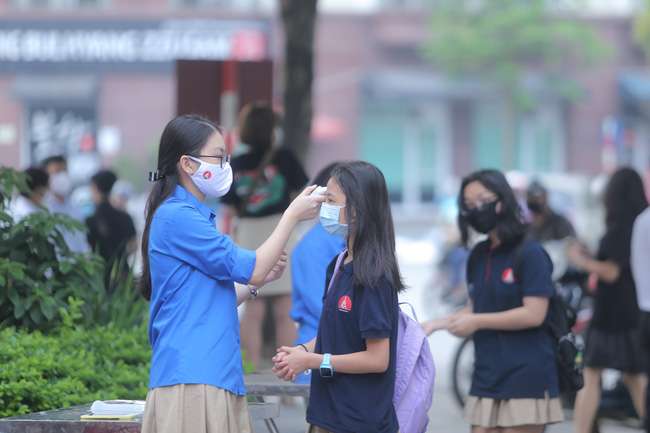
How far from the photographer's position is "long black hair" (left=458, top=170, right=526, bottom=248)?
4.71 metres

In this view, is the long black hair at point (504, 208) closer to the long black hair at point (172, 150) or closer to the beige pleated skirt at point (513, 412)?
the beige pleated skirt at point (513, 412)

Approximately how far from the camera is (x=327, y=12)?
32.5 meters

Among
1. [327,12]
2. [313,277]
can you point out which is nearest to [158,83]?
[327,12]

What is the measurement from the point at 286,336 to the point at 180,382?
12.7 feet

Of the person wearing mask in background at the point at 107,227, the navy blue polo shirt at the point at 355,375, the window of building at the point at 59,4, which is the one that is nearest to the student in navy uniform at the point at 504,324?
the navy blue polo shirt at the point at 355,375

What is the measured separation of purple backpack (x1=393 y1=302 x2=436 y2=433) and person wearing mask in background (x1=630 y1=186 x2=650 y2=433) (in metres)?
2.90

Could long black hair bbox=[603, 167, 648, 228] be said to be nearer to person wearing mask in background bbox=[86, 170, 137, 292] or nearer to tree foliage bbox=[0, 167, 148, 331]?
tree foliage bbox=[0, 167, 148, 331]

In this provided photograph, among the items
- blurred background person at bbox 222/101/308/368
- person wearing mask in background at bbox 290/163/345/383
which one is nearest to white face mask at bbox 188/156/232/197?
person wearing mask in background at bbox 290/163/345/383

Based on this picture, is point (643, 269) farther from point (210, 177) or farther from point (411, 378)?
point (210, 177)

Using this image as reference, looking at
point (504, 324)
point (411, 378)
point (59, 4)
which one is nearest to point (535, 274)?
point (504, 324)

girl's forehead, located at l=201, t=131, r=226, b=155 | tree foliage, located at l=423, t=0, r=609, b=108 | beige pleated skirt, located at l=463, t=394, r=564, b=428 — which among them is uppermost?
A: tree foliage, located at l=423, t=0, r=609, b=108

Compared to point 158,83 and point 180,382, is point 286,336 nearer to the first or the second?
point 180,382

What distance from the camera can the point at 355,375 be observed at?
3.40 metres

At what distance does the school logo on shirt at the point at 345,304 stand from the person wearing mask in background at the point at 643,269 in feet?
10.8
